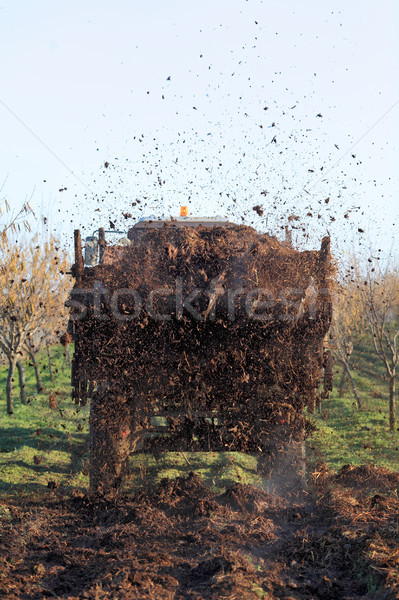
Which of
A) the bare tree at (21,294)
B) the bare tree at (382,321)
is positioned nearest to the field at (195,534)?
the bare tree at (382,321)

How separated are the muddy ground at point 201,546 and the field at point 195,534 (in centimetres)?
1

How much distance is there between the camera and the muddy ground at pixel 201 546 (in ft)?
12.4

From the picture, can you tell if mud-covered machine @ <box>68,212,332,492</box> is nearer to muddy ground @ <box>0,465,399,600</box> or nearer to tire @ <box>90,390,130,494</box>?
tire @ <box>90,390,130,494</box>

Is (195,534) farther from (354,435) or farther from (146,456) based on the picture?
(354,435)

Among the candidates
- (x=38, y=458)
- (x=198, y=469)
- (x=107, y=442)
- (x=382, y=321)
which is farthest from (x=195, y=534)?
(x=382, y=321)

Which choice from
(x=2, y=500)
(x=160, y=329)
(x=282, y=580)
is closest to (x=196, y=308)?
(x=160, y=329)

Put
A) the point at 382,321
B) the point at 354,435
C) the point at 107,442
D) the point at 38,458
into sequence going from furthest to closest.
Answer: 1. the point at 382,321
2. the point at 354,435
3. the point at 38,458
4. the point at 107,442

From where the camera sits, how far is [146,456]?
845cm

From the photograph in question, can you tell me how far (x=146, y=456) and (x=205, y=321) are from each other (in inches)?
158

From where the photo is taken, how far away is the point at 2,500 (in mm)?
6504

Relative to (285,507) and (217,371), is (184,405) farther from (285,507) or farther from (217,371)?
(285,507)

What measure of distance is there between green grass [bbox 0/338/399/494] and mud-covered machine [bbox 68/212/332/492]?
51.4 inches

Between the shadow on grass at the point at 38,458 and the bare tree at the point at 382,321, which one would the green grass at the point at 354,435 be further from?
the shadow on grass at the point at 38,458

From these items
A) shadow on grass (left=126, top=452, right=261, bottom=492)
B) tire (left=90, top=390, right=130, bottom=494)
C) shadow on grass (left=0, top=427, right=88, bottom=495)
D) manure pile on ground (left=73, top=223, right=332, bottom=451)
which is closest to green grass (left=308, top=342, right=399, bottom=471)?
shadow on grass (left=126, top=452, right=261, bottom=492)
